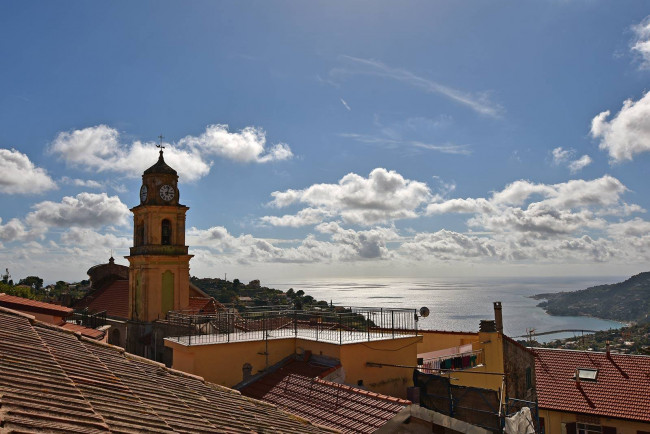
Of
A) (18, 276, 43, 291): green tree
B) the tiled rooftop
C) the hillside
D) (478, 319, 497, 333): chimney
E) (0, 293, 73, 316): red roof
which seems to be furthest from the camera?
the hillside

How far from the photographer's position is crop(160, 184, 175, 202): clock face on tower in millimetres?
28616

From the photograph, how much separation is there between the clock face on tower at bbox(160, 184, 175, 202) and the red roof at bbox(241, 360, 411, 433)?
1703 centimetres

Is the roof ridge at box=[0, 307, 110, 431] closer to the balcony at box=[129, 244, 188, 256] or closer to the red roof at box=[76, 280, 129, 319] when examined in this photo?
the balcony at box=[129, 244, 188, 256]

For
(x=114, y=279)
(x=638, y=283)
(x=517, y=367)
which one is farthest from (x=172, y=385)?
(x=638, y=283)

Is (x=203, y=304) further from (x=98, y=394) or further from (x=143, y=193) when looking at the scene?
(x=98, y=394)

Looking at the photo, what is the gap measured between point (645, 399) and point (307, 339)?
16312 millimetres

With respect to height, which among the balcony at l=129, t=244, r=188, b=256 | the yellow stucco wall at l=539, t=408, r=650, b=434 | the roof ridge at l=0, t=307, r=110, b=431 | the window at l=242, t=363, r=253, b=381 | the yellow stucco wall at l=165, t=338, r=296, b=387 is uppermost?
the balcony at l=129, t=244, r=188, b=256

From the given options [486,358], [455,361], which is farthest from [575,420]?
[455,361]

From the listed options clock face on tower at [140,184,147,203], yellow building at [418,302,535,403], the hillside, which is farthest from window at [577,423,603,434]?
the hillside

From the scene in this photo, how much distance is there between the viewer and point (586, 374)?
929 inches

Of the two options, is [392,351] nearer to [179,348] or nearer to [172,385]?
[179,348]

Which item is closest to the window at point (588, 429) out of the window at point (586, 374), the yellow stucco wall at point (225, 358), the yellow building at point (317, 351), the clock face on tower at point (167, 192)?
the window at point (586, 374)

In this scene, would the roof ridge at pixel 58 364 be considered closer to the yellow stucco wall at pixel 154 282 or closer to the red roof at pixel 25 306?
the red roof at pixel 25 306

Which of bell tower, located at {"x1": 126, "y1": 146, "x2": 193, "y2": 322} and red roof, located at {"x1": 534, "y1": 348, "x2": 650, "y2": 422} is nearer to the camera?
red roof, located at {"x1": 534, "y1": 348, "x2": 650, "y2": 422}
